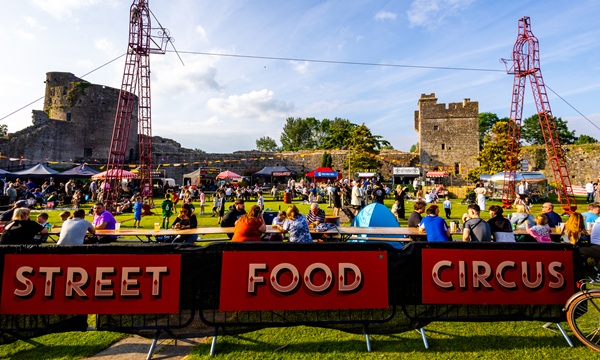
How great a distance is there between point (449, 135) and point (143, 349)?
144ft

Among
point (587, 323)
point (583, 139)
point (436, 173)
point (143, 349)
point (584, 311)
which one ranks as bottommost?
point (143, 349)

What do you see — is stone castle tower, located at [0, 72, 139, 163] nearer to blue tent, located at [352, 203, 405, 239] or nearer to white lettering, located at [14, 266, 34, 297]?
blue tent, located at [352, 203, 405, 239]

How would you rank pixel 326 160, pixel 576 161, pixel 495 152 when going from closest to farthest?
pixel 495 152 < pixel 576 161 < pixel 326 160

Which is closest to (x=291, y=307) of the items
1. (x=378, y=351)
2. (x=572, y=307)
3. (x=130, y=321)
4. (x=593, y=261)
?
(x=378, y=351)

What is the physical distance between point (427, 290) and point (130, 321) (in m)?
3.36

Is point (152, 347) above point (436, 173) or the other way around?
the other way around

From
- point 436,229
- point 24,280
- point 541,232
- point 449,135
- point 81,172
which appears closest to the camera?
point 24,280

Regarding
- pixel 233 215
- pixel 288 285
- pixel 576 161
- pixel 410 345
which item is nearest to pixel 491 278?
pixel 410 345

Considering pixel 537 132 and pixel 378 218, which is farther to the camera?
pixel 537 132

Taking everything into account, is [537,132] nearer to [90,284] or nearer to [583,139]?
[583,139]

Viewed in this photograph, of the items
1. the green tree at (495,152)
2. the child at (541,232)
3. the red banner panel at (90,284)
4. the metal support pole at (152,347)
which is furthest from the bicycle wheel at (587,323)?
the green tree at (495,152)

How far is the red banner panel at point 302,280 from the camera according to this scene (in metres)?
3.59

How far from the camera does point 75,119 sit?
40.3 m

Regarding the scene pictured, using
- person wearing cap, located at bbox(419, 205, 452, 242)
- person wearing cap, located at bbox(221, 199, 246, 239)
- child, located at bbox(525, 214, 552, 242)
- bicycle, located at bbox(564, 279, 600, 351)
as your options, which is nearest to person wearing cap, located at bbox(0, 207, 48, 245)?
person wearing cap, located at bbox(221, 199, 246, 239)
